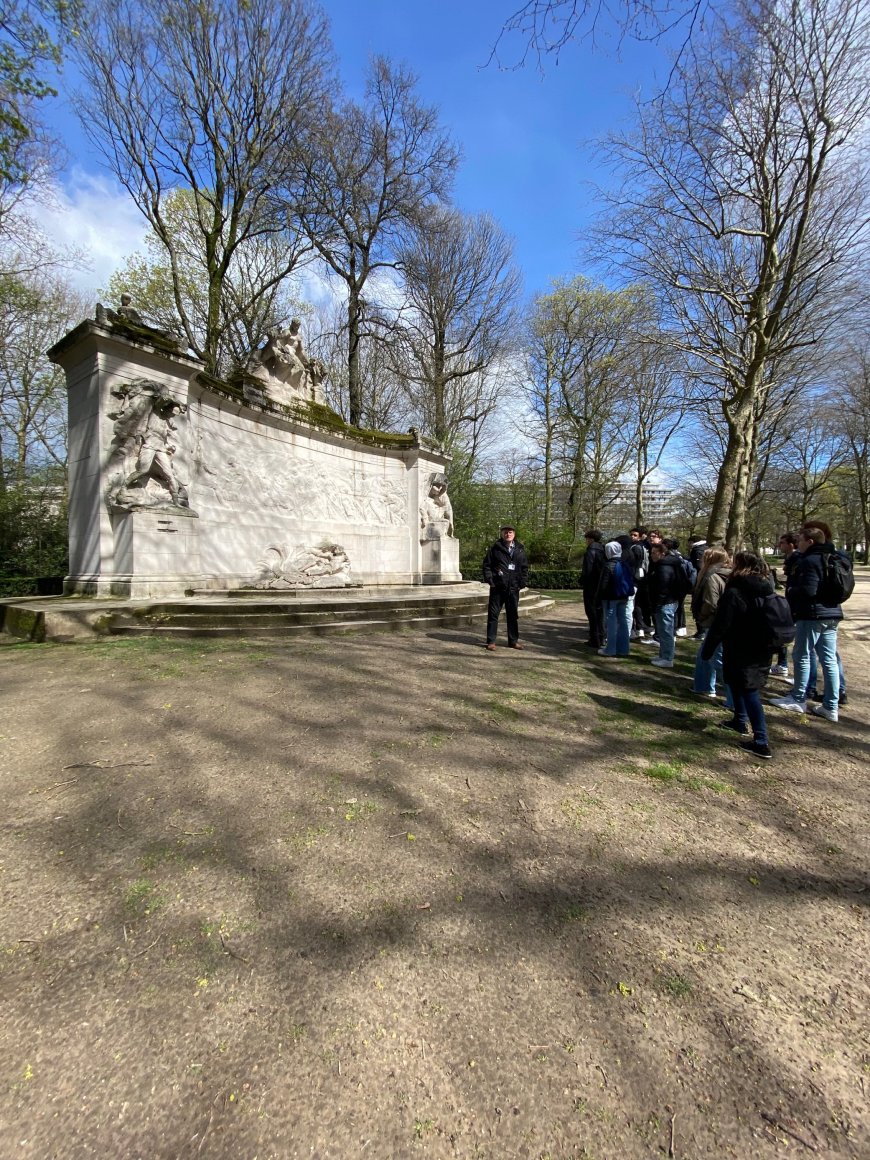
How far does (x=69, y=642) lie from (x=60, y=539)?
9577 millimetres

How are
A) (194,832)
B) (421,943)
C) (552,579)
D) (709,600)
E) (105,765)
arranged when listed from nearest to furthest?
(421,943)
(194,832)
(105,765)
(709,600)
(552,579)

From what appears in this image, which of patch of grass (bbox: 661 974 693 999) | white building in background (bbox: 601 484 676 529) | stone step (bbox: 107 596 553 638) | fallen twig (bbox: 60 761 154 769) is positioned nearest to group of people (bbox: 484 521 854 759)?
stone step (bbox: 107 596 553 638)

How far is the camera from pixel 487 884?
2189 mm

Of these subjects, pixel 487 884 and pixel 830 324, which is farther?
pixel 830 324

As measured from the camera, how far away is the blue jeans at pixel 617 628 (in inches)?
276

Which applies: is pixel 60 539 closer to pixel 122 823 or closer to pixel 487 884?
pixel 122 823

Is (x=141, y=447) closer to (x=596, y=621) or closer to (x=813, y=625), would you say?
(x=596, y=621)

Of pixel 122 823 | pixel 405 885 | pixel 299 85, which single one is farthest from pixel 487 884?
pixel 299 85

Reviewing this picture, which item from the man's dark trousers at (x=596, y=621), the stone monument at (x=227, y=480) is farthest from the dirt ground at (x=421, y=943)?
the stone monument at (x=227, y=480)

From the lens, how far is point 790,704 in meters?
5.03

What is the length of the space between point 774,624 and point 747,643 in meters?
0.24

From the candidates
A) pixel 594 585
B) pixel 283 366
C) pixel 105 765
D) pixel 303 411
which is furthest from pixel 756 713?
pixel 283 366

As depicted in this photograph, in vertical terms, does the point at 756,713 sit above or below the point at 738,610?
below

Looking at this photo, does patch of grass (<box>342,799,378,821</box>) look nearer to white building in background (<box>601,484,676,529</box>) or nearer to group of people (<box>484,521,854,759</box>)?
group of people (<box>484,521,854,759</box>)
